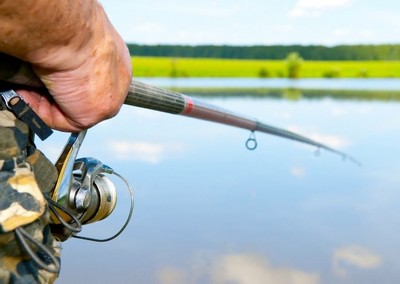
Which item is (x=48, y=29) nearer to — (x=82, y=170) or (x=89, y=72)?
(x=89, y=72)

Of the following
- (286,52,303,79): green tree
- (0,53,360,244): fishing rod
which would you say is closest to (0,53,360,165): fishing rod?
(0,53,360,244): fishing rod

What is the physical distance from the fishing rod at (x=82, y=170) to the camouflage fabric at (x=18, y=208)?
0.19 ft

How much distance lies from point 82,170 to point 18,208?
435 mm

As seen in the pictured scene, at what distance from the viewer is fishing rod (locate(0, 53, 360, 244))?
2.91 feet

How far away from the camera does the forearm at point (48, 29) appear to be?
2.37 ft

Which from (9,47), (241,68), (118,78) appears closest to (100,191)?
(118,78)

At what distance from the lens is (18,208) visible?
31.6 inches

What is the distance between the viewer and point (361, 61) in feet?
140

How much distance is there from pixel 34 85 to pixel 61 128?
0.28 ft

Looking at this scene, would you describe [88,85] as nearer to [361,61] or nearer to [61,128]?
[61,128]

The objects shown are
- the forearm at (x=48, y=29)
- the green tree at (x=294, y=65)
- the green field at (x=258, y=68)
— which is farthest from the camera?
the green tree at (x=294, y=65)

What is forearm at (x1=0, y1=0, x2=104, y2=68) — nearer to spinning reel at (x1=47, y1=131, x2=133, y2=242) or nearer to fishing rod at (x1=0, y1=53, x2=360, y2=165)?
fishing rod at (x1=0, y1=53, x2=360, y2=165)

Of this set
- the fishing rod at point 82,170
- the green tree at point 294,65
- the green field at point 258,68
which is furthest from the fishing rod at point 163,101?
the green tree at point 294,65

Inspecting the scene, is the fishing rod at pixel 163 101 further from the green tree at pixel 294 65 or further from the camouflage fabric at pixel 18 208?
the green tree at pixel 294 65
